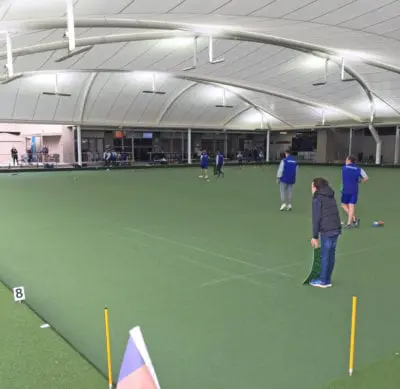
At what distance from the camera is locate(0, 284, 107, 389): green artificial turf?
324 centimetres

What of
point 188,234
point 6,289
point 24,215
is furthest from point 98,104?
point 6,289

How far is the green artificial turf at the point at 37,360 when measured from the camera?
127 inches

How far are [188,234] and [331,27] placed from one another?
36.8ft

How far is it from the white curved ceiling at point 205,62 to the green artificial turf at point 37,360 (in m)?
9.97

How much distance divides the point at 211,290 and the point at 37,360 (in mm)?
2438

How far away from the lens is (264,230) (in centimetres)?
921

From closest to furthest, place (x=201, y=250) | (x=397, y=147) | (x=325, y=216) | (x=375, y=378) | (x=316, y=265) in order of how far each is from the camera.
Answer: (x=375, y=378) → (x=325, y=216) → (x=316, y=265) → (x=201, y=250) → (x=397, y=147)

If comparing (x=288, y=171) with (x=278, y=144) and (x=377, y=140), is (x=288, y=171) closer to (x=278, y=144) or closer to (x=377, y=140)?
(x=377, y=140)

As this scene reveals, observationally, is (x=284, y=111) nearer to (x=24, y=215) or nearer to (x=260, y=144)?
(x=260, y=144)

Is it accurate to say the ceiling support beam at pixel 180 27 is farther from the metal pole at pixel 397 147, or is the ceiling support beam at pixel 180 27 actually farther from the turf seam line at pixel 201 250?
the metal pole at pixel 397 147

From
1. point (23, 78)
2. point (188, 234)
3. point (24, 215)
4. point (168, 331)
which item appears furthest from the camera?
point (23, 78)

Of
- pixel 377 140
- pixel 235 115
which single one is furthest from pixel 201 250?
pixel 235 115

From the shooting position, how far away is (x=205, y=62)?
24.2 meters

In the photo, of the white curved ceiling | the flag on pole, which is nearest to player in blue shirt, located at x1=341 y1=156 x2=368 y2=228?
the white curved ceiling
